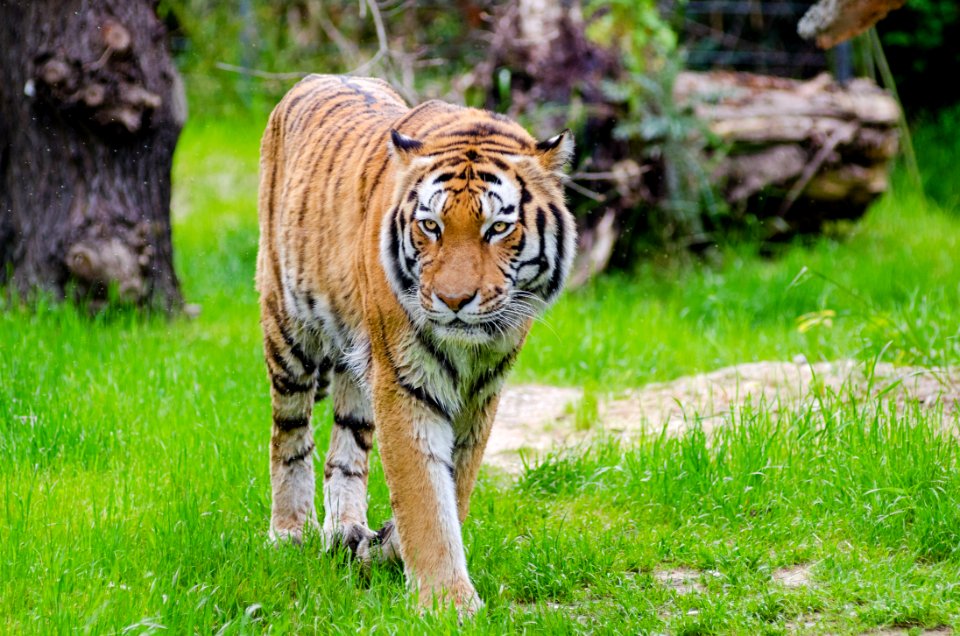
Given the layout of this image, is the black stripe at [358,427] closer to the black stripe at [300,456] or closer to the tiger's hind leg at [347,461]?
the tiger's hind leg at [347,461]

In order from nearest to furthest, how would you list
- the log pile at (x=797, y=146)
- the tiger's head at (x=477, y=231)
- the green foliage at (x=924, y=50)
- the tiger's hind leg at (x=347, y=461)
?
the tiger's head at (x=477, y=231) < the tiger's hind leg at (x=347, y=461) < the log pile at (x=797, y=146) < the green foliage at (x=924, y=50)

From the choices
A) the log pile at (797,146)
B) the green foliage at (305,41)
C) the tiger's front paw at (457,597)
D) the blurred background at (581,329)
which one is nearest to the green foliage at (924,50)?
the blurred background at (581,329)

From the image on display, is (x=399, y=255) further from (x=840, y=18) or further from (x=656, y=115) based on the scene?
(x=656, y=115)

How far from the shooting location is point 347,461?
465 cm

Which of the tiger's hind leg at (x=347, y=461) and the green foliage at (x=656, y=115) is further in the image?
the green foliage at (x=656, y=115)

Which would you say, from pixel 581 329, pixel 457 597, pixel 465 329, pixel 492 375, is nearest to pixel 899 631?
pixel 457 597

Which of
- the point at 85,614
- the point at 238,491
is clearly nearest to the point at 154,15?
the point at 238,491

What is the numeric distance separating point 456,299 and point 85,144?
4.15 m

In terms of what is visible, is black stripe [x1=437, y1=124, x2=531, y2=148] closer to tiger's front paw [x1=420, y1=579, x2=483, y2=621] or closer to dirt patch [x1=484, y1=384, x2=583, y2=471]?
tiger's front paw [x1=420, y1=579, x2=483, y2=621]

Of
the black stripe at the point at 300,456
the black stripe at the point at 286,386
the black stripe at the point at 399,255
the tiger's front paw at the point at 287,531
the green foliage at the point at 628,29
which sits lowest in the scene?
the tiger's front paw at the point at 287,531

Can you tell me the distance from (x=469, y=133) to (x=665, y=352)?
311 cm

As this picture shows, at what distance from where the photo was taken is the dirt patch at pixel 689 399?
17.4 feet

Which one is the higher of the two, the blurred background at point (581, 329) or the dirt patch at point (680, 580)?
the blurred background at point (581, 329)

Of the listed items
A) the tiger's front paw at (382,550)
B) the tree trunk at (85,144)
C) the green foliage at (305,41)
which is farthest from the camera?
the green foliage at (305,41)
